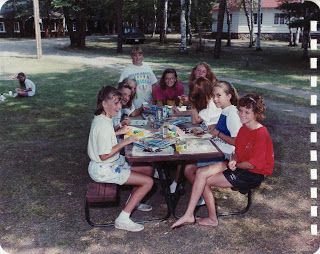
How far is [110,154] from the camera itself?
4.79 metres

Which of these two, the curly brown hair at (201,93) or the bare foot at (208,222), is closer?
the bare foot at (208,222)

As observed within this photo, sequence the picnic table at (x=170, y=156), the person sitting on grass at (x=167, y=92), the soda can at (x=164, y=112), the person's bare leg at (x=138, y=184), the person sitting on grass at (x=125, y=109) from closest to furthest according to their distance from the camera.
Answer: the picnic table at (x=170, y=156), the person's bare leg at (x=138, y=184), the person sitting on grass at (x=125, y=109), the soda can at (x=164, y=112), the person sitting on grass at (x=167, y=92)

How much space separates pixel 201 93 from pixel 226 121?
0.81 m

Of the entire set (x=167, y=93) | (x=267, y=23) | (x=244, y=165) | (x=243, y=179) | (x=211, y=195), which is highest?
(x=267, y=23)

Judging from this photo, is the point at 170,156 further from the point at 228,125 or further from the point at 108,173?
the point at 228,125

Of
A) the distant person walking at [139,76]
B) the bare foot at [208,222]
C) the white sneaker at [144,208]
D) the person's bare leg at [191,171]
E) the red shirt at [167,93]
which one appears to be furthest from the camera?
the distant person walking at [139,76]

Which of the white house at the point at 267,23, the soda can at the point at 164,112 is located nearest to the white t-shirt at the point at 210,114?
the soda can at the point at 164,112

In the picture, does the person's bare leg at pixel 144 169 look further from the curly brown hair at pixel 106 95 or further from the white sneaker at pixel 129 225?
the curly brown hair at pixel 106 95

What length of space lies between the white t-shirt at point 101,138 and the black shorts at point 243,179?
1.54m

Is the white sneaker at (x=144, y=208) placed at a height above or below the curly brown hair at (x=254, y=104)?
below

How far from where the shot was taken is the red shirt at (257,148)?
4668 mm

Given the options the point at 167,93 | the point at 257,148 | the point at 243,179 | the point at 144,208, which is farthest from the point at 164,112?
the point at 257,148

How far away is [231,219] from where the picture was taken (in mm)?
5359

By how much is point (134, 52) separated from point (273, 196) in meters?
3.88
